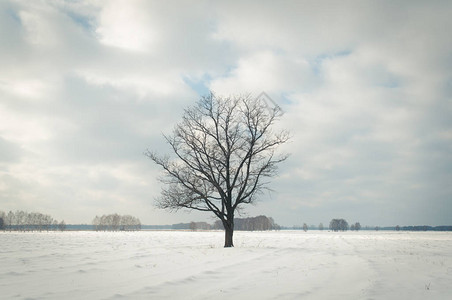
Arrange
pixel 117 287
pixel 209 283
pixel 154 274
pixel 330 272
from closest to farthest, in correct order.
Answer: pixel 117 287 < pixel 209 283 < pixel 154 274 < pixel 330 272

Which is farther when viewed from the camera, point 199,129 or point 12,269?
point 199,129

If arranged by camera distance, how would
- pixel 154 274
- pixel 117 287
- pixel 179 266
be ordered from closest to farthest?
pixel 117 287 < pixel 154 274 < pixel 179 266

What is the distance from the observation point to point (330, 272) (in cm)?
→ 1037

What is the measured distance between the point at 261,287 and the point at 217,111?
16.7 m

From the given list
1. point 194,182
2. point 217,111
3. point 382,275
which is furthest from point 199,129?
point 382,275

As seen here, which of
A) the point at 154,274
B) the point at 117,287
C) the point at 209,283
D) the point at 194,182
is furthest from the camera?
the point at 194,182

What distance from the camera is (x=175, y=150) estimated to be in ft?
75.3

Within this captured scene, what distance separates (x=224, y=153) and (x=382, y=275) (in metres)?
14.3

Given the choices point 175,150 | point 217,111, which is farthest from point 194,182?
point 217,111

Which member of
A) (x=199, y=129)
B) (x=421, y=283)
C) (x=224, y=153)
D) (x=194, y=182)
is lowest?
(x=421, y=283)

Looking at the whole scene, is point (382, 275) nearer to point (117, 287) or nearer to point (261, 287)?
point (261, 287)

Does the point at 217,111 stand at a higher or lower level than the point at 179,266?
higher

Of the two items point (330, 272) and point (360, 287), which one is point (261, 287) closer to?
point (360, 287)

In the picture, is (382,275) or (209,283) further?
(382,275)
